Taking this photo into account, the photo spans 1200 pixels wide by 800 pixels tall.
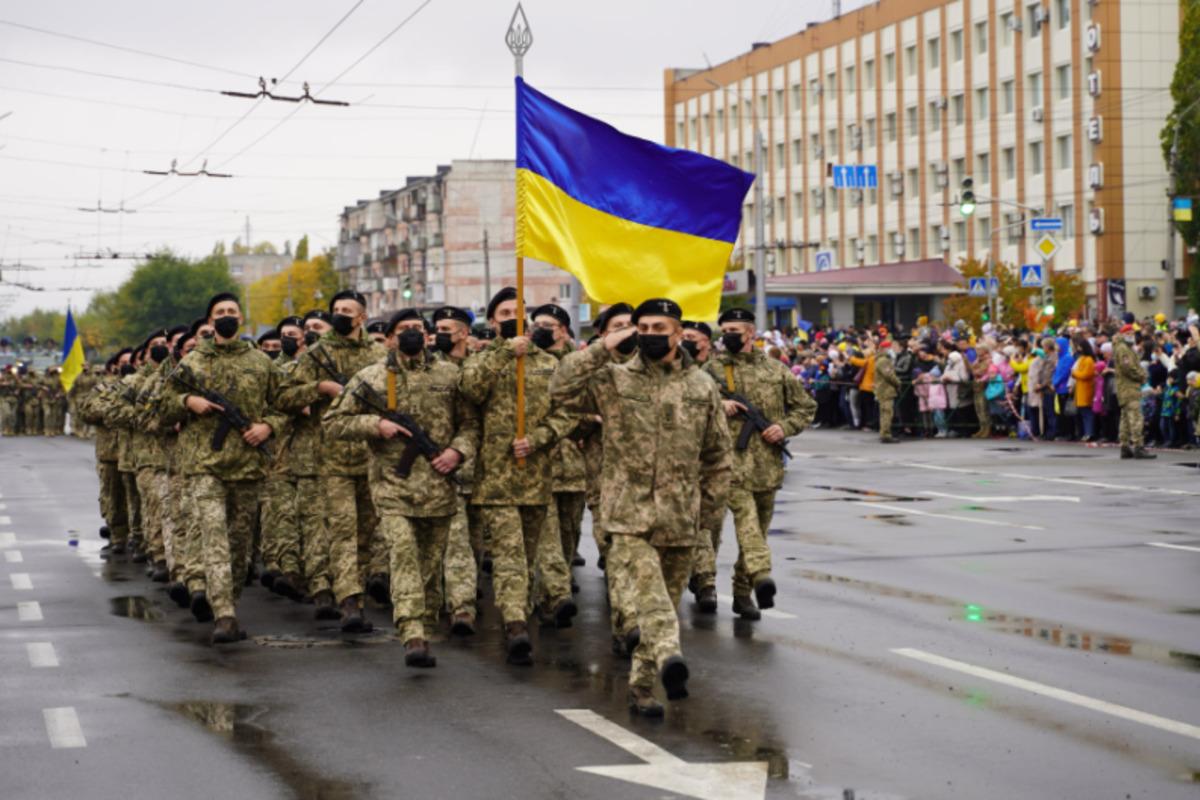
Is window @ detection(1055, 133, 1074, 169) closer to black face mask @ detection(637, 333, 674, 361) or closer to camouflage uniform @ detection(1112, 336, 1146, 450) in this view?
camouflage uniform @ detection(1112, 336, 1146, 450)

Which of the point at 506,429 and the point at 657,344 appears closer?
the point at 657,344

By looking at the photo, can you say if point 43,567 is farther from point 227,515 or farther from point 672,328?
point 672,328

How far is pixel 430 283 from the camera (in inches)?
4919

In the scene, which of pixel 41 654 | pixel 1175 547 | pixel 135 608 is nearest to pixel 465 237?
pixel 1175 547

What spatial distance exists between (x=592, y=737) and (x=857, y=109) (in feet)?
238

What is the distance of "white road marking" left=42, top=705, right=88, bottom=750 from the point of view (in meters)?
7.65

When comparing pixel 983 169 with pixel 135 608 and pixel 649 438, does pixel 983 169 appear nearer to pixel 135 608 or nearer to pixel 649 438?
pixel 135 608

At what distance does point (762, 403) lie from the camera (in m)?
11.6

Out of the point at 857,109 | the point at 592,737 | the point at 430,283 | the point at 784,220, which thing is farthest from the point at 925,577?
the point at 430,283

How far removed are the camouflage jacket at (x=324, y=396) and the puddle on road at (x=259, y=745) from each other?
8.80 feet

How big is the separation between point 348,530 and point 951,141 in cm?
6309

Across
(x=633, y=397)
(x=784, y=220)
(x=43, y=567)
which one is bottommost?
(x=43, y=567)

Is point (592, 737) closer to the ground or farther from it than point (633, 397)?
closer to the ground

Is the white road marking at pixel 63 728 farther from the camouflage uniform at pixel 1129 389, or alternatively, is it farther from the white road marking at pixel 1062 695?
the camouflage uniform at pixel 1129 389
